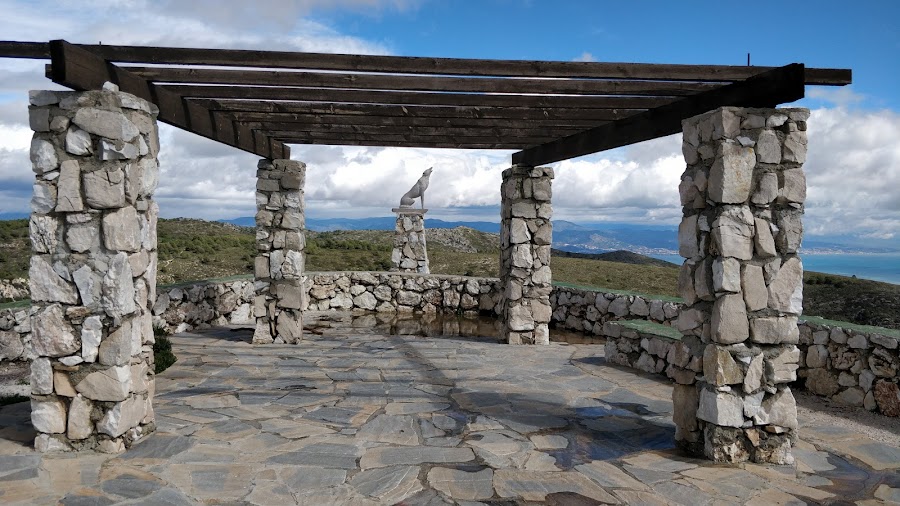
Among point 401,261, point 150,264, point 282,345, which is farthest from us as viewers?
point 401,261

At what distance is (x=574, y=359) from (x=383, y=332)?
14.0 feet

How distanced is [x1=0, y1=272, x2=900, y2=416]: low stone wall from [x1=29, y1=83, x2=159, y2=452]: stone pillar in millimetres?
473

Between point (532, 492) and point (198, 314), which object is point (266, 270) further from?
point (532, 492)

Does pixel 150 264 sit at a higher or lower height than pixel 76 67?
lower

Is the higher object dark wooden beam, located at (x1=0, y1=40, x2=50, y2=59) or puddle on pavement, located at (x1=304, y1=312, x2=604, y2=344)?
dark wooden beam, located at (x1=0, y1=40, x2=50, y2=59)

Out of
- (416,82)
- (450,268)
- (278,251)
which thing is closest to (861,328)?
(416,82)

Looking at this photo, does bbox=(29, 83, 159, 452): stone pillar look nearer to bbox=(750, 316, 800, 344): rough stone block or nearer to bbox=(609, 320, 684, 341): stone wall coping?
bbox=(750, 316, 800, 344): rough stone block

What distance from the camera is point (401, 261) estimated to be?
16.6 m

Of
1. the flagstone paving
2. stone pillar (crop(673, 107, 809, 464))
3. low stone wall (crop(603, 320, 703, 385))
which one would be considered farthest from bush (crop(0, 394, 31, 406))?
low stone wall (crop(603, 320, 703, 385))

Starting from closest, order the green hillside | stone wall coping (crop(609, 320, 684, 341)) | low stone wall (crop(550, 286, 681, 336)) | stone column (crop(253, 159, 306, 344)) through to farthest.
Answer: stone wall coping (crop(609, 320, 684, 341))
stone column (crop(253, 159, 306, 344))
low stone wall (crop(550, 286, 681, 336))
the green hillside

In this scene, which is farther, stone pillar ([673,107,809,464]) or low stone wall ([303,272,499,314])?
low stone wall ([303,272,499,314])

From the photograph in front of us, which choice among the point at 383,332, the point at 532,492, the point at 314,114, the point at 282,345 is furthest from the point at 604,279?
the point at 532,492

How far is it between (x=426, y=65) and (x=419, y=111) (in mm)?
1878

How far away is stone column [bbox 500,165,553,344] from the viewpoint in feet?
34.5
